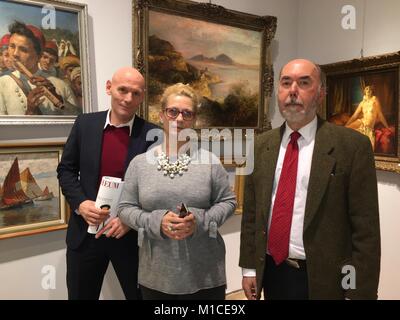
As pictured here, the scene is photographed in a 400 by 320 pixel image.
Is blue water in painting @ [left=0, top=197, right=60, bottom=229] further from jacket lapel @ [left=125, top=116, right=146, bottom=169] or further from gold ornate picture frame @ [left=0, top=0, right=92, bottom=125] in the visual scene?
jacket lapel @ [left=125, top=116, right=146, bottom=169]

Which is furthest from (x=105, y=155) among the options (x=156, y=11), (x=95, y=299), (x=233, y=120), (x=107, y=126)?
(x=233, y=120)

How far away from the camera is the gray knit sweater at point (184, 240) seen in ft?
5.00

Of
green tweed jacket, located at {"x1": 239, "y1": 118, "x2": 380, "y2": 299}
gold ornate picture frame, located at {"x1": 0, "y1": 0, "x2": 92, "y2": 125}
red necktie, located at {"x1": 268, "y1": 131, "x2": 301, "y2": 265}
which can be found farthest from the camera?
gold ornate picture frame, located at {"x1": 0, "y1": 0, "x2": 92, "y2": 125}

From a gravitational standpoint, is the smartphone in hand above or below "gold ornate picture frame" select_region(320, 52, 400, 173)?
below

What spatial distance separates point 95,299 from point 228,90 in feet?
6.33

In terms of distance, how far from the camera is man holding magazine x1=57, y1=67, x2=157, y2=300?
1.86 meters

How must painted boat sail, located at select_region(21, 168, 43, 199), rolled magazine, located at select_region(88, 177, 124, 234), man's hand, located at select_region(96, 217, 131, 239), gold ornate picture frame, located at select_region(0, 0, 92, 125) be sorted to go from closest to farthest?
1. rolled magazine, located at select_region(88, 177, 124, 234)
2. man's hand, located at select_region(96, 217, 131, 239)
3. gold ornate picture frame, located at select_region(0, 0, 92, 125)
4. painted boat sail, located at select_region(21, 168, 43, 199)

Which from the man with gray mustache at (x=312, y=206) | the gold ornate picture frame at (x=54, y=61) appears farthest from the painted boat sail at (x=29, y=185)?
the man with gray mustache at (x=312, y=206)

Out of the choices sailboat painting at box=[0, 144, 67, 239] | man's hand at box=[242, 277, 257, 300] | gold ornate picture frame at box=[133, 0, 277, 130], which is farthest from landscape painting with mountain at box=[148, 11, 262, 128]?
man's hand at box=[242, 277, 257, 300]

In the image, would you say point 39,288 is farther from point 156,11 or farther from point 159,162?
point 156,11

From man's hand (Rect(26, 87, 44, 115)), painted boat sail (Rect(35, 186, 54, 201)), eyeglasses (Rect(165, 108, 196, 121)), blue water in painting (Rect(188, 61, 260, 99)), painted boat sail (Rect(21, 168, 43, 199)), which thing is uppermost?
blue water in painting (Rect(188, 61, 260, 99))

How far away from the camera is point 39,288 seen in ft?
7.58

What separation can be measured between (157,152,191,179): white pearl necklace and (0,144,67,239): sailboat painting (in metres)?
1.02

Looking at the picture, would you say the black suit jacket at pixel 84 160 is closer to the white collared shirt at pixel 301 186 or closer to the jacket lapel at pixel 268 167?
the jacket lapel at pixel 268 167
